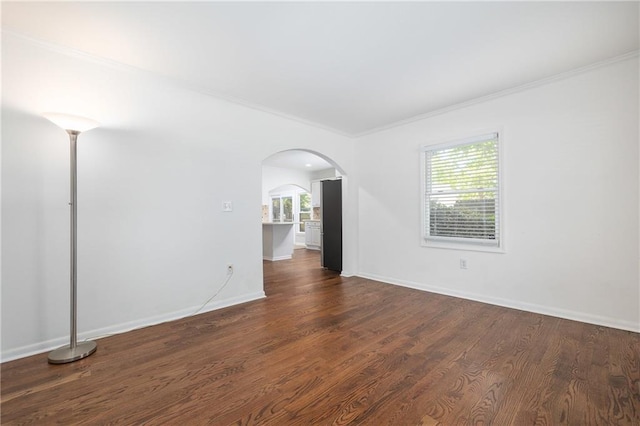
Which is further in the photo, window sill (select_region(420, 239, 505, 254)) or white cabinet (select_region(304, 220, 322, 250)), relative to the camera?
white cabinet (select_region(304, 220, 322, 250))

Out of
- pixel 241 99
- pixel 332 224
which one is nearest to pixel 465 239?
pixel 332 224

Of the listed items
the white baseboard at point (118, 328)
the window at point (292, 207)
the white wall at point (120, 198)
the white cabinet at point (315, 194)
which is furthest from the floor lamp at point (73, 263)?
the window at point (292, 207)

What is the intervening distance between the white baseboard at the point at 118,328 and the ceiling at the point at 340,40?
103 inches

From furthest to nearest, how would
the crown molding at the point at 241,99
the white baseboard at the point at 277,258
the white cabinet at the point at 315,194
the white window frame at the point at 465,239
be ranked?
the white cabinet at the point at 315,194
the white baseboard at the point at 277,258
the white window frame at the point at 465,239
the crown molding at the point at 241,99

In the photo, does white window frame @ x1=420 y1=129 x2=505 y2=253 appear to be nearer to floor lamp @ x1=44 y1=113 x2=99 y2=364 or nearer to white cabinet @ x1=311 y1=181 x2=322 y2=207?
floor lamp @ x1=44 y1=113 x2=99 y2=364

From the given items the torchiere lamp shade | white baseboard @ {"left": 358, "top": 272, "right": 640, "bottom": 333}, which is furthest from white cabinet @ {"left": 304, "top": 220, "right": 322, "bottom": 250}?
the torchiere lamp shade

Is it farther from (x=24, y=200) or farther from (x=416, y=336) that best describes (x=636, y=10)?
(x=24, y=200)

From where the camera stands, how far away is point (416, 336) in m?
2.60

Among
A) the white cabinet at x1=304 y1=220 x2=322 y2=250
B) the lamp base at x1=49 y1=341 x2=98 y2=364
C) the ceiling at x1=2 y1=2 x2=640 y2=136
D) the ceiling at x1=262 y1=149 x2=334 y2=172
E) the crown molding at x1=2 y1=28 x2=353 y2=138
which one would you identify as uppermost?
the ceiling at x1=262 y1=149 x2=334 y2=172

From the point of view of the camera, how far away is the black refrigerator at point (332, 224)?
216 inches

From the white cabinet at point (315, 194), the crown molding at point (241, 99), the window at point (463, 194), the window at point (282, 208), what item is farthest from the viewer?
the window at point (282, 208)

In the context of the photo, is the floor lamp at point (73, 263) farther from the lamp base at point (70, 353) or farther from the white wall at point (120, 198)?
the white wall at point (120, 198)

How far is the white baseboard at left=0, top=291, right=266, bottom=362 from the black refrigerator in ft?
7.31

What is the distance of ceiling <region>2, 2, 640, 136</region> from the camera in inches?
80.3
